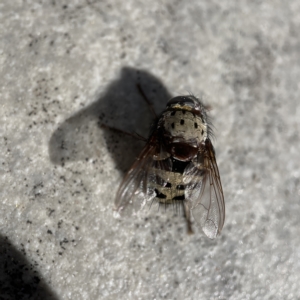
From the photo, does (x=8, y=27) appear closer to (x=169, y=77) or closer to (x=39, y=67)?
(x=39, y=67)

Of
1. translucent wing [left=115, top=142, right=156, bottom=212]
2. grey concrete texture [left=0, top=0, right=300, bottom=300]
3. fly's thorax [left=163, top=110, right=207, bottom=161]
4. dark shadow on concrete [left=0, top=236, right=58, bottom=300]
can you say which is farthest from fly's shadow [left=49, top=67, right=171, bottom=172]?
dark shadow on concrete [left=0, top=236, right=58, bottom=300]

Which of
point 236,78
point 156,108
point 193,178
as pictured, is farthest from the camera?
point 236,78

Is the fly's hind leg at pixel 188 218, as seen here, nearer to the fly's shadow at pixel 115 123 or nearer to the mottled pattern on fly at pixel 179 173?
the mottled pattern on fly at pixel 179 173

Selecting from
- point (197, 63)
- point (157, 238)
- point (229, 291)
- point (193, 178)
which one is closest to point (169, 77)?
point (197, 63)

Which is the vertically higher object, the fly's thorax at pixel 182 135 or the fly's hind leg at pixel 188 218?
the fly's thorax at pixel 182 135

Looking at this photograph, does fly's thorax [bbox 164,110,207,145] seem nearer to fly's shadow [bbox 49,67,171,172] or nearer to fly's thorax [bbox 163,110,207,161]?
fly's thorax [bbox 163,110,207,161]

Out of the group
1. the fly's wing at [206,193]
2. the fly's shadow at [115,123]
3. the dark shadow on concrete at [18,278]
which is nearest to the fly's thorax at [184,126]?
the fly's wing at [206,193]
